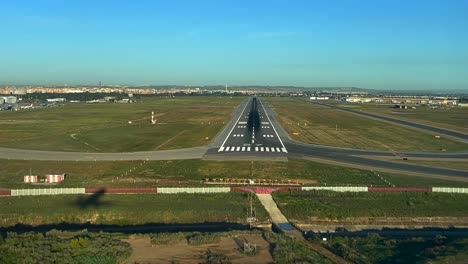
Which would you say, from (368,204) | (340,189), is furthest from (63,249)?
(340,189)

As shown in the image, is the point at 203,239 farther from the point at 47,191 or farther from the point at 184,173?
the point at 184,173

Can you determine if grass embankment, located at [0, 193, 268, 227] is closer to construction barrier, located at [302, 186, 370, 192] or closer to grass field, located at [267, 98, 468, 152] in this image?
construction barrier, located at [302, 186, 370, 192]

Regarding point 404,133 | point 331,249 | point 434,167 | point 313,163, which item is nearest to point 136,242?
point 331,249

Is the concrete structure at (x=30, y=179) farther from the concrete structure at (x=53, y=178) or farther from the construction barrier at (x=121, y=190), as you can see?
the construction barrier at (x=121, y=190)

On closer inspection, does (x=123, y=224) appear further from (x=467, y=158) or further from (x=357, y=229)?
(x=467, y=158)

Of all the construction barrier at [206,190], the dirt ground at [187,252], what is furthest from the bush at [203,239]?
the construction barrier at [206,190]

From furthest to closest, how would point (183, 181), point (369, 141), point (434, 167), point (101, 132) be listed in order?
point (101, 132) → point (369, 141) → point (434, 167) → point (183, 181)

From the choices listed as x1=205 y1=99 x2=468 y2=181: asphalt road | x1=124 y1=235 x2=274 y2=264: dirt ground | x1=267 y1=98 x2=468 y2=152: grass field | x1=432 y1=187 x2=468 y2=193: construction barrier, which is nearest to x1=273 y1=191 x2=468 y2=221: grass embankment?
x1=432 y1=187 x2=468 y2=193: construction barrier
